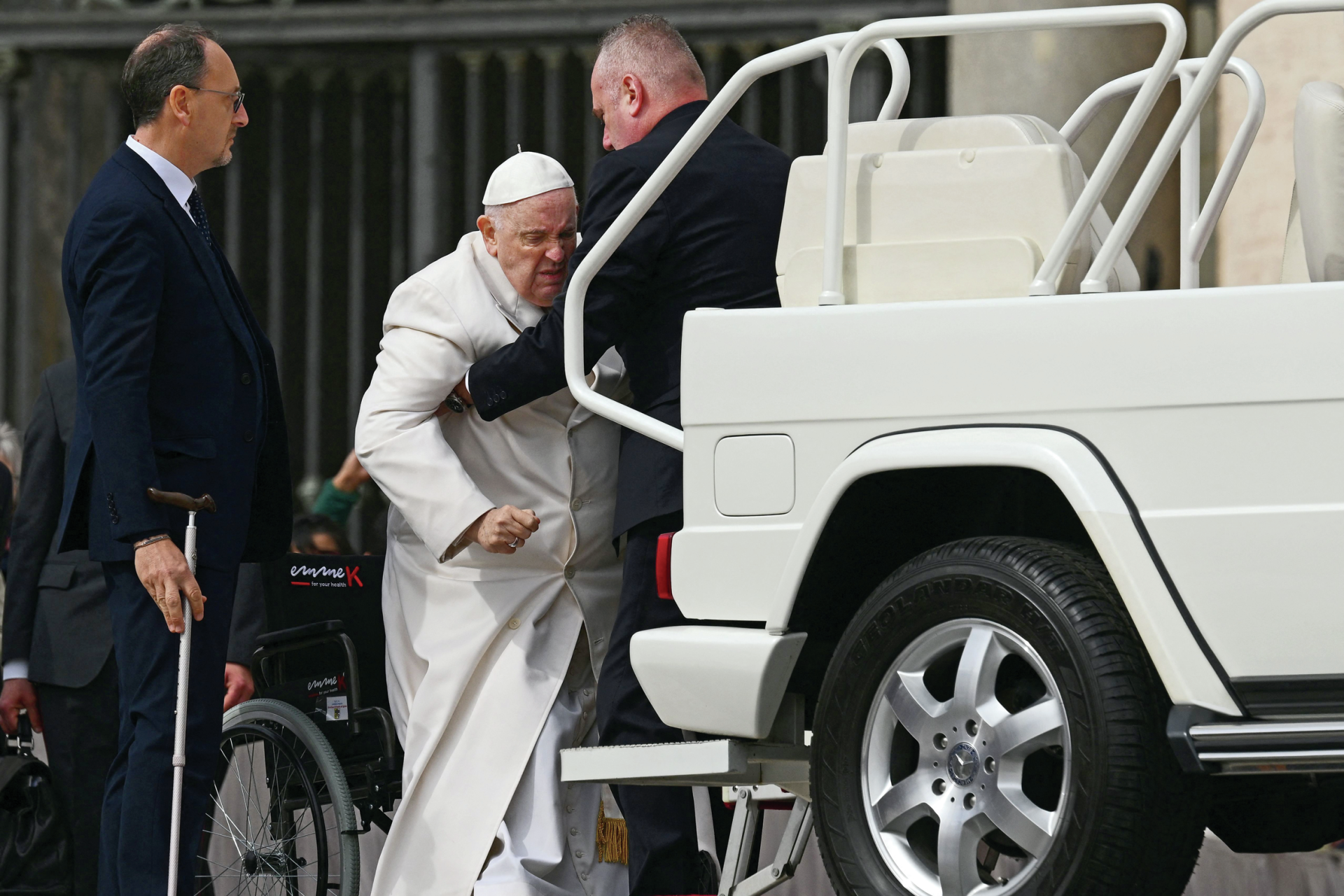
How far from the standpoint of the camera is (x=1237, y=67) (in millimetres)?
4570

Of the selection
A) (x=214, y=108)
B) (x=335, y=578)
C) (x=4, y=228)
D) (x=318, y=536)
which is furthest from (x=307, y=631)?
(x=4, y=228)

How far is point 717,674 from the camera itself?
411 centimetres

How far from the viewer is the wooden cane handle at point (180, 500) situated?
4586 millimetres

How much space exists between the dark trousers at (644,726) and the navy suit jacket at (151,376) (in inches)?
36.3

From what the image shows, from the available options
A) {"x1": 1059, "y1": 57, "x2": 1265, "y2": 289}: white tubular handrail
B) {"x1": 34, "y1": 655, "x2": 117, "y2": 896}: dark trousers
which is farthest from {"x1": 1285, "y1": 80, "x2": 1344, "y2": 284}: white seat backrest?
{"x1": 34, "y1": 655, "x2": 117, "y2": 896}: dark trousers

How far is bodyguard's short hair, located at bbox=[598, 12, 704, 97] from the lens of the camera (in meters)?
5.19

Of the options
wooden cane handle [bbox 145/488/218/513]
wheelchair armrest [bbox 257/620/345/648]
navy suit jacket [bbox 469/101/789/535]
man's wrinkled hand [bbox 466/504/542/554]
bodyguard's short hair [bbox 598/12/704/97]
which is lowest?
wheelchair armrest [bbox 257/620/345/648]

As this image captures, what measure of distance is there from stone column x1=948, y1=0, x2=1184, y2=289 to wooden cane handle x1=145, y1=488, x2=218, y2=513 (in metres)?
4.34

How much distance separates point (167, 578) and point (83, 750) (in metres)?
1.64

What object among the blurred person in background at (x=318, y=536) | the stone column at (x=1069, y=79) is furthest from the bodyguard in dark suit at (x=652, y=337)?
the stone column at (x=1069, y=79)

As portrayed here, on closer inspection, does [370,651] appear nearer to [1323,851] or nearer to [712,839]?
[712,839]

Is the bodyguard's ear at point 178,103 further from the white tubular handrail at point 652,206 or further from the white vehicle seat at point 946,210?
the white vehicle seat at point 946,210

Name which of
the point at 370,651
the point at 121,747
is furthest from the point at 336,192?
the point at 121,747

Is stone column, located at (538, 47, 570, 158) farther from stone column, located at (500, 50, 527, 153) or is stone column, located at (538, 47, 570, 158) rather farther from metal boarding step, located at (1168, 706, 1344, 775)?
metal boarding step, located at (1168, 706, 1344, 775)
